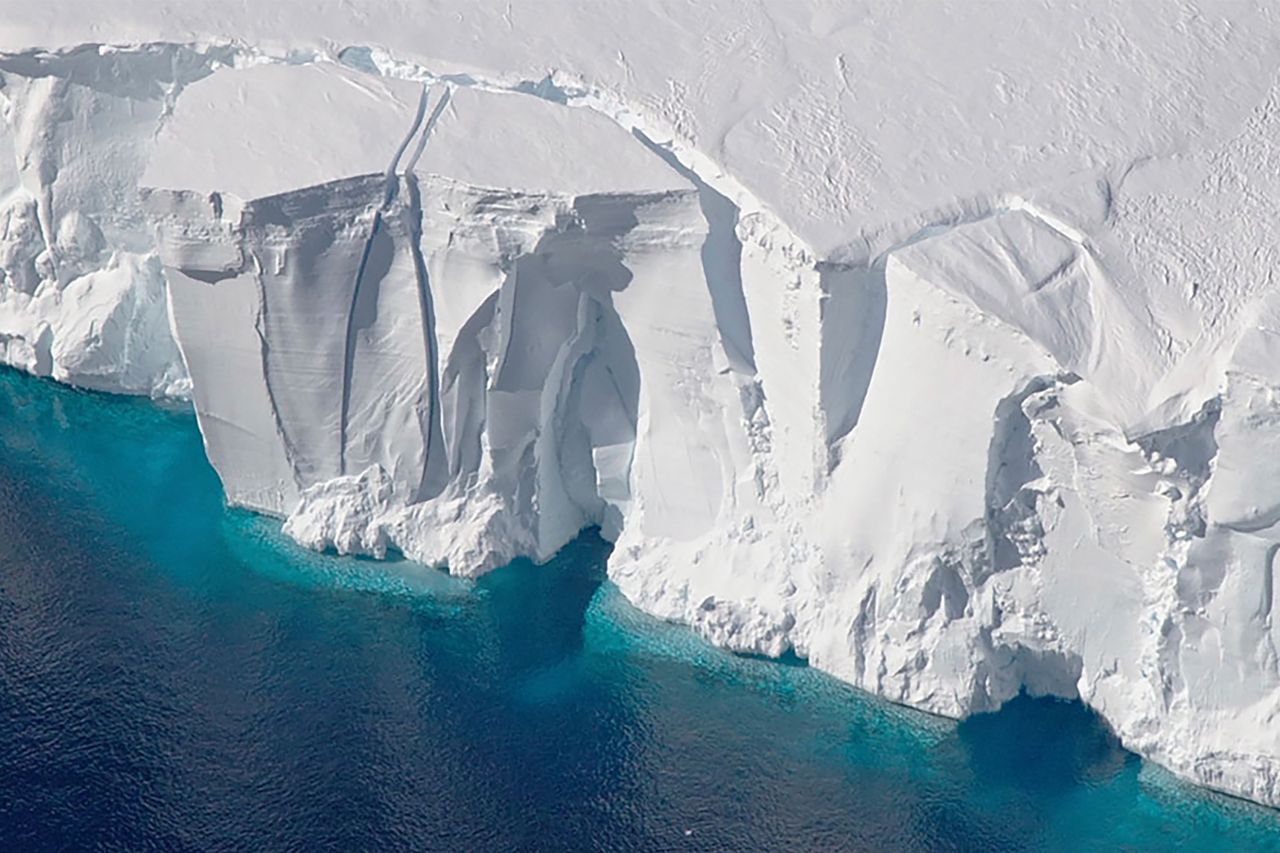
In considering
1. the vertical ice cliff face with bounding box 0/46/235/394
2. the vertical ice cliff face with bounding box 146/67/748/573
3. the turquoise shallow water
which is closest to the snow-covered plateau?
the vertical ice cliff face with bounding box 146/67/748/573

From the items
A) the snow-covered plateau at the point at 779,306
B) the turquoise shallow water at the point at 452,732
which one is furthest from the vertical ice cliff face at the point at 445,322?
the turquoise shallow water at the point at 452,732

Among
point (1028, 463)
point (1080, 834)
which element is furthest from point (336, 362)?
point (1080, 834)

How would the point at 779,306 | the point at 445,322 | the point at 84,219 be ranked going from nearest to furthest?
1. the point at 779,306
2. the point at 445,322
3. the point at 84,219

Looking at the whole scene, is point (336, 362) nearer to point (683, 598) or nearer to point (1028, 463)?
point (683, 598)

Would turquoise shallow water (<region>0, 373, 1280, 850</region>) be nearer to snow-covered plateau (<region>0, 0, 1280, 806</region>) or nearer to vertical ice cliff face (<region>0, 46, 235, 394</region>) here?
snow-covered plateau (<region>0, 0, 1280, 806</region>)

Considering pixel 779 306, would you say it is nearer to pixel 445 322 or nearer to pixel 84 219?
pixel 445 322

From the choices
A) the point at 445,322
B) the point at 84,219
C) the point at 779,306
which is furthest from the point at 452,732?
the point at 84,219
